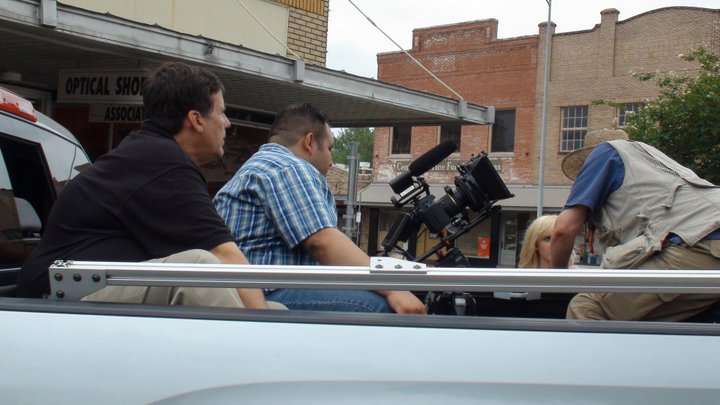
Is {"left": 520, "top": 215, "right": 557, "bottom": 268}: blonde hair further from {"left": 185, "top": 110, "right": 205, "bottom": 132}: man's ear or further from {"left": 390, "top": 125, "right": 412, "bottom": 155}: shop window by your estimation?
{"left": 390, "top": 125, "right": 412, "bottom": 155}: shop window

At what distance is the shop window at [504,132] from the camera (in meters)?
29.0

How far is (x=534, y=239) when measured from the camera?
12.9 ft

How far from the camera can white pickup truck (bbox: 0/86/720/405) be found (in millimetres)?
1537

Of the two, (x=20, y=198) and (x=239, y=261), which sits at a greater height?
(x=20, y=198)

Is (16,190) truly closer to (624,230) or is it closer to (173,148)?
(173,148)

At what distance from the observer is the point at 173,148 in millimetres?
2232

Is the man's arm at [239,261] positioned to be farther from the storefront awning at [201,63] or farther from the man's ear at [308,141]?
the storefront awning at [201,63]

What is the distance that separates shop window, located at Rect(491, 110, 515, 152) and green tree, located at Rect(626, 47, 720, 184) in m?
14.1

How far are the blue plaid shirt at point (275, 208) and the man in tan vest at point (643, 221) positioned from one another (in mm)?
932

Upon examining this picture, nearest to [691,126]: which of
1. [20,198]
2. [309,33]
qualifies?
[309,33]

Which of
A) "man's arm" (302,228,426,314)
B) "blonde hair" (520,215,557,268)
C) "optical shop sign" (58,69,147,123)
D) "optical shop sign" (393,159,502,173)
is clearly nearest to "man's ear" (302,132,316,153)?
"man's arm" (302,228,426,314)

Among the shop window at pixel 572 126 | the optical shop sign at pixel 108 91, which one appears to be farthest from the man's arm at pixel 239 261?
Answer: the shop window at pixel 572 126

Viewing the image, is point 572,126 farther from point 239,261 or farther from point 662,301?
point 239,261

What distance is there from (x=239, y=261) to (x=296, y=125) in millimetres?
1117
